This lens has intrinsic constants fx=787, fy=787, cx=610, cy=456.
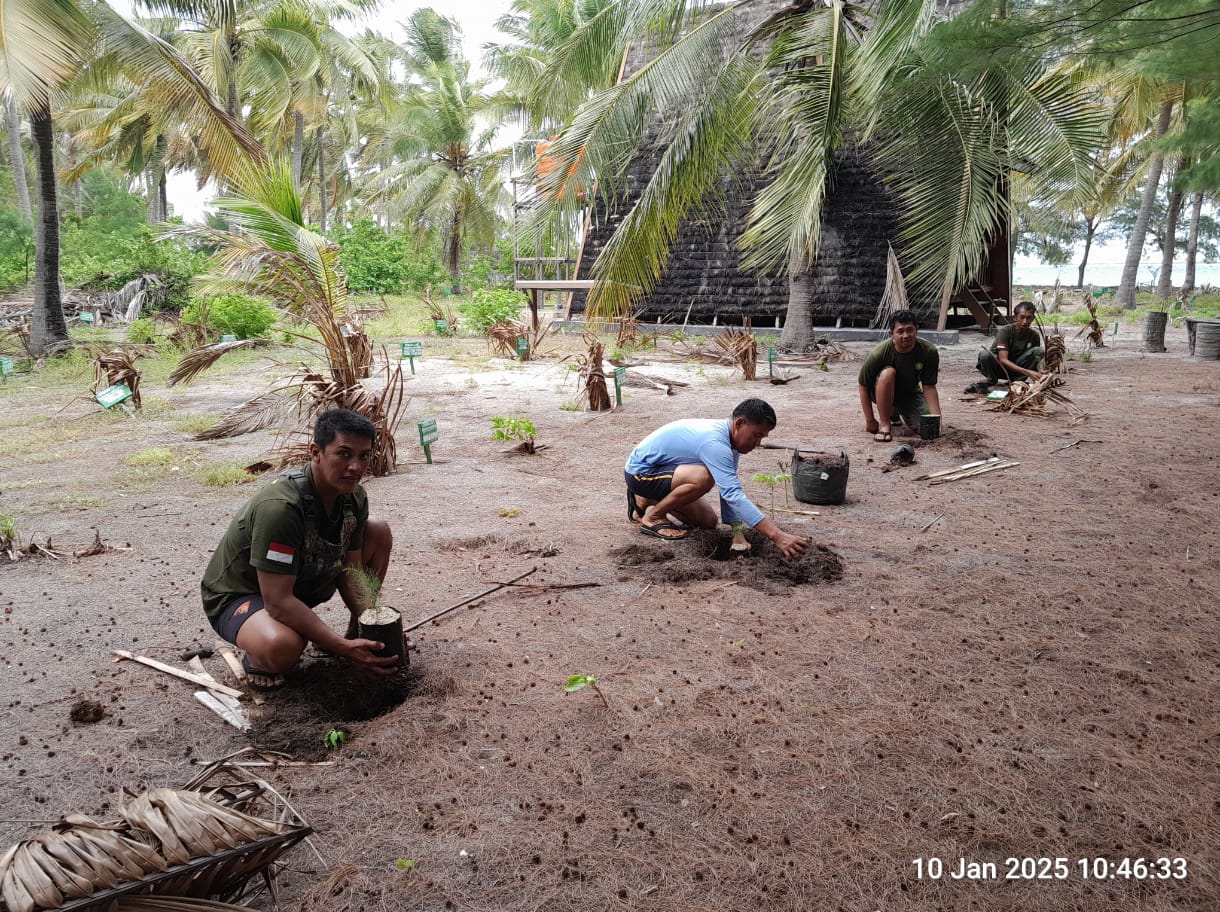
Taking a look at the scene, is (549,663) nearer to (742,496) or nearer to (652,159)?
(742,496)

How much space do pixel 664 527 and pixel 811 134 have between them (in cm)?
668

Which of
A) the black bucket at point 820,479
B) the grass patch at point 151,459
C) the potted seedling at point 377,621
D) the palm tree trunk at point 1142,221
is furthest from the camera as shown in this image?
the palm tree trunk at point 1142,221

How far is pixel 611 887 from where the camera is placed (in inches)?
83.2

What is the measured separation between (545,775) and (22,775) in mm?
1713

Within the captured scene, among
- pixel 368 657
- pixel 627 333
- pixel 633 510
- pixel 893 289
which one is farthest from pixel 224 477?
pixel 893 289

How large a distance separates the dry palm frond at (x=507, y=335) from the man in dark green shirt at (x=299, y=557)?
35.9 ft

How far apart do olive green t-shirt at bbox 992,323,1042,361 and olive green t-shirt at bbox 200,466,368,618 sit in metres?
8.25

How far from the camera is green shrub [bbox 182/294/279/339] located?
13836mm

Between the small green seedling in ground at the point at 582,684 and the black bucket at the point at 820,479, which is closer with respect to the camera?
the small green seedling in ground at the point at 582,684

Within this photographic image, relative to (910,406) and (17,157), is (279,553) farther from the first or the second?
(17,157)

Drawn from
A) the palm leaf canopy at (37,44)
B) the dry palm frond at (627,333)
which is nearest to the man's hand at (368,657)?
the palm leaf canopy at (37,44)

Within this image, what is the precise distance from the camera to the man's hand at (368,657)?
2.85 meters

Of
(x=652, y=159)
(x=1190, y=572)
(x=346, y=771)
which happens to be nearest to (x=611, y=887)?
(x=346, y=771)

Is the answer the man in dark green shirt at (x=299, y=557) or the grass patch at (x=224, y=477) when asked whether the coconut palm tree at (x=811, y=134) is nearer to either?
the grass patch at (x=224, y=477)
